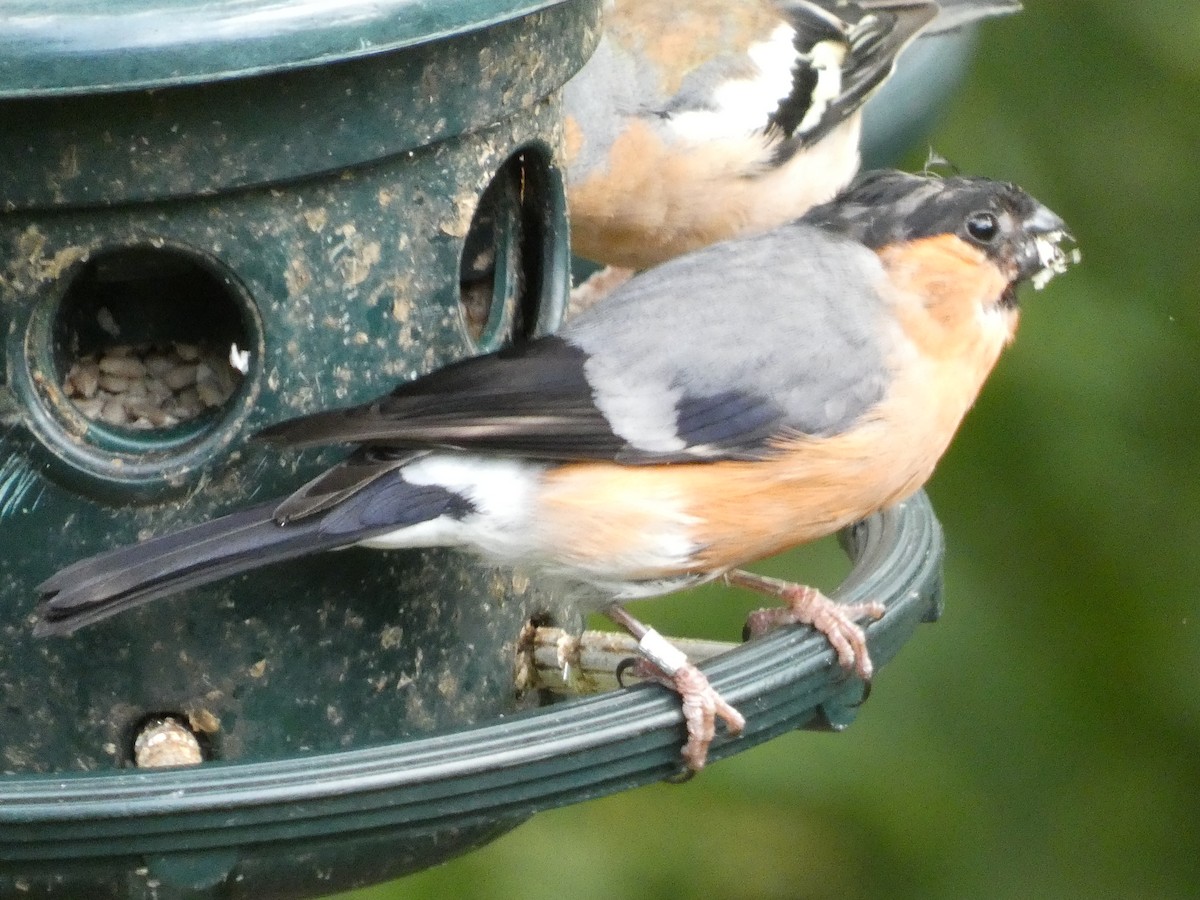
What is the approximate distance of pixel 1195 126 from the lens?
480 cm

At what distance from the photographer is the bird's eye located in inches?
121

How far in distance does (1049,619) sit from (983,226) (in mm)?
2009

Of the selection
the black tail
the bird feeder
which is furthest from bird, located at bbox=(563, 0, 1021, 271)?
the black tail

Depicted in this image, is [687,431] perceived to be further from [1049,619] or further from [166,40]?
[1049,619]

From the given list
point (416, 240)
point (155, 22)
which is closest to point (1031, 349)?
point (416, 240)

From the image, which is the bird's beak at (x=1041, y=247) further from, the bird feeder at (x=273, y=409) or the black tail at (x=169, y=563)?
the black tail at (x=169, y=563)

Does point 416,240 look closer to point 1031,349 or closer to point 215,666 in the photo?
point 215,666

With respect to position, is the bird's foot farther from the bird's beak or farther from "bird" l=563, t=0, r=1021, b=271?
"bird" l=563, t=0, r=1021, b=271

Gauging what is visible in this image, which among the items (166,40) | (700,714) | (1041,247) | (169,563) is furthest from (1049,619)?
(166,40)

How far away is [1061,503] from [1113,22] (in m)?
1.34

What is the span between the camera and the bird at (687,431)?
8.43 ft

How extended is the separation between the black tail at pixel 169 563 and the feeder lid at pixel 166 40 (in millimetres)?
642

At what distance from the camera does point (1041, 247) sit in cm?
312

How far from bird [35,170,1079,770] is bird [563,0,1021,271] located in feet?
3.93
